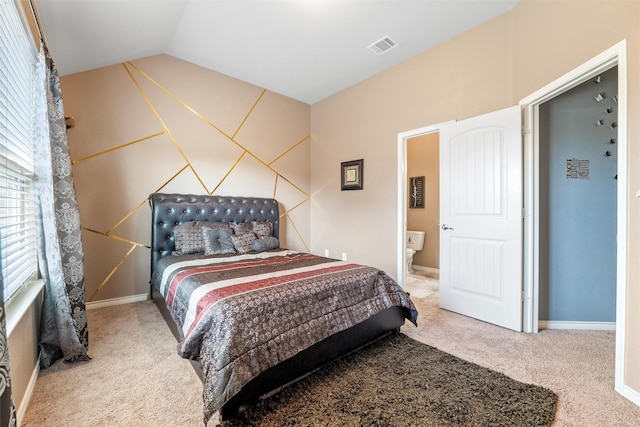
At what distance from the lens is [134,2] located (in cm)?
227

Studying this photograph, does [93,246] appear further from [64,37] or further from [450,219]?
[450,219]

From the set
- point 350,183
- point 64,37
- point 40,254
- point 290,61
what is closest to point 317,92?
point 290,61

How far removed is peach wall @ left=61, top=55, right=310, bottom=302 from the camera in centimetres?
305

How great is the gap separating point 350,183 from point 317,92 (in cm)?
158

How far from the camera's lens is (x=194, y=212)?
349 centimetres

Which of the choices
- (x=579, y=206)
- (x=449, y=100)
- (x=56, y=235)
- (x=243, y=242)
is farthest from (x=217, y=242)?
(x=579, y=206)

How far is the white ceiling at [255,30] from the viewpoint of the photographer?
7.64ft

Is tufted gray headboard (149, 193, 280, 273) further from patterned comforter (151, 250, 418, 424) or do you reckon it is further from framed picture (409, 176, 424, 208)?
framed picture (409, 176, 424, 208)

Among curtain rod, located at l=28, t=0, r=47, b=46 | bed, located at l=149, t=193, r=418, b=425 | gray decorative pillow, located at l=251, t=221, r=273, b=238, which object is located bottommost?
bed, located at l=149, t=193, r=418, b=425

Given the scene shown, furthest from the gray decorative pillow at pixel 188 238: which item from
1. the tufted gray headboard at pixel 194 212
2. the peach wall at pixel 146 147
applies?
the peach wall at pixel 146 147

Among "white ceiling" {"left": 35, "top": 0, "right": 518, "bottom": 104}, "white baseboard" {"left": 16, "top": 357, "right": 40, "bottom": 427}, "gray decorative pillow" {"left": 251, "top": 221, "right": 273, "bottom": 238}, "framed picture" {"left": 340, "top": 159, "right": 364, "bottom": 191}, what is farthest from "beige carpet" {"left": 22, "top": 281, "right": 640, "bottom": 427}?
"white ceiling" {"left": 35, "top": 0, "right": 518, "bottom": 104}

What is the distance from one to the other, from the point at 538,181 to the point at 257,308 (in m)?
2.69

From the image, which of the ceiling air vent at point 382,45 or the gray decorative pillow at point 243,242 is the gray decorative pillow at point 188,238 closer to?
the gray decorative pillow at point 243,242

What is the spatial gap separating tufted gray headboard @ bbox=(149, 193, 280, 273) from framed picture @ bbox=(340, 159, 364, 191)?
3.78 ft
